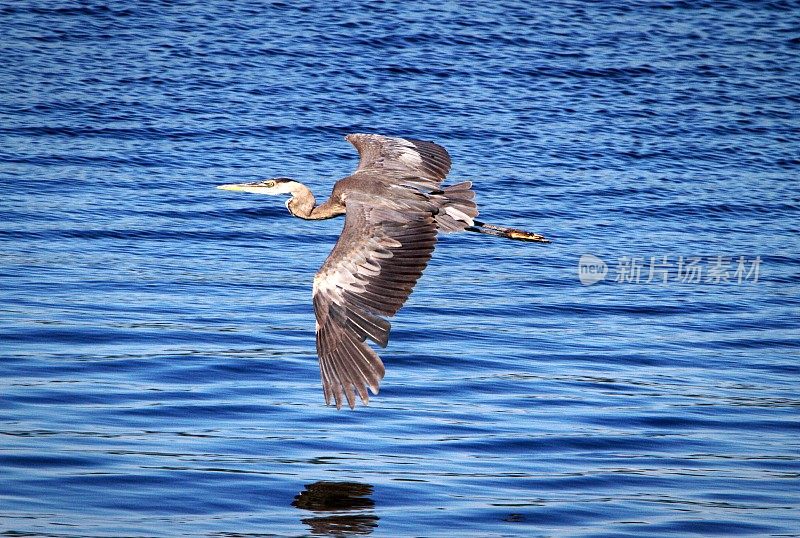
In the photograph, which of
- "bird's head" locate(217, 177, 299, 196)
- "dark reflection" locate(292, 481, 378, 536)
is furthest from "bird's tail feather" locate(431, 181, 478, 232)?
"dark reflection" locate(292, 481, 378, 536)

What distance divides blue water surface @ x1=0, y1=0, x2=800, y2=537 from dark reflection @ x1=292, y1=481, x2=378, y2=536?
0.8 inches

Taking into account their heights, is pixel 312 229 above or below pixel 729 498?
below

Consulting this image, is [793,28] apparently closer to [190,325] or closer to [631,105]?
[631,105]

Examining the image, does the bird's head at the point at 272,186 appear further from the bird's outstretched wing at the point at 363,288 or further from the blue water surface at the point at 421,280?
the bird's outstretched wing at the point at 363,288

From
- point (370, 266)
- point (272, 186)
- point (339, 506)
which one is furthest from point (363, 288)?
point (272, 186)

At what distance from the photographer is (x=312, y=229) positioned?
1231cm

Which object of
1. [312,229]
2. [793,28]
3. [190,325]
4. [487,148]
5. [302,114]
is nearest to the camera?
[190,325]

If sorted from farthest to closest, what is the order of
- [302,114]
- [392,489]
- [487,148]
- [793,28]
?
[793,28]
[302,114]
[487,148]
[392,489]

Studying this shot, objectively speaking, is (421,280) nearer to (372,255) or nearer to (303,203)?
(303,203)

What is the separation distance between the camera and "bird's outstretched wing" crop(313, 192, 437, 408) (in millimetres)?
6227

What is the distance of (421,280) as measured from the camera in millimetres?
10867

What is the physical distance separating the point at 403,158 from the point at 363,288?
7.68 ft

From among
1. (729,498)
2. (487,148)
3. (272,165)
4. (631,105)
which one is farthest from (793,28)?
(729,498)

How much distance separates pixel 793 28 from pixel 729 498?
1416cm
